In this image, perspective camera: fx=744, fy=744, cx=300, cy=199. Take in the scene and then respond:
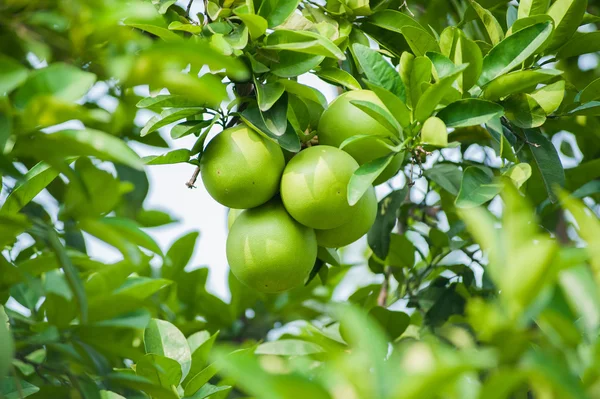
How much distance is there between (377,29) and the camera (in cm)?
147

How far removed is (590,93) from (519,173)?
1.05 feet

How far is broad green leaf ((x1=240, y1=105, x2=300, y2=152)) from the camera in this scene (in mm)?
1191

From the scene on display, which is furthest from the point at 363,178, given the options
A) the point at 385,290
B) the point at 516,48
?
the point at 385,290

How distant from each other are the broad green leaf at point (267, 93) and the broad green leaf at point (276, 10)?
0.35ft

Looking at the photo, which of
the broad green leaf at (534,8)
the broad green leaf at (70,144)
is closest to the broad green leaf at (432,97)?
the broad green leaf at (534,8)

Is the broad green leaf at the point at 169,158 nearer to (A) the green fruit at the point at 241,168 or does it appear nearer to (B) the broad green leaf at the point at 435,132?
(A) the green fruit at the point at 241,168

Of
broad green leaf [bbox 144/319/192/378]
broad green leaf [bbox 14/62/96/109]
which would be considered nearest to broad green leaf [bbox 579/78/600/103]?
broad green leaf [bbox 144/319/192/378]

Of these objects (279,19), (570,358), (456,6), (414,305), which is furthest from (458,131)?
(570,358)

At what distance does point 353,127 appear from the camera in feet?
4.01

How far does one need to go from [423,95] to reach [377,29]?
0.44m

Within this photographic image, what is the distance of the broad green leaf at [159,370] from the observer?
111 cm

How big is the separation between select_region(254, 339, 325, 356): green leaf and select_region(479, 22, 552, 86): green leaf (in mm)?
619

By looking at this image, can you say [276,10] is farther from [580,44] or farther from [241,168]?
[580,44]

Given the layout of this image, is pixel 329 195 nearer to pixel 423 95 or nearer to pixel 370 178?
pixel 370 178
